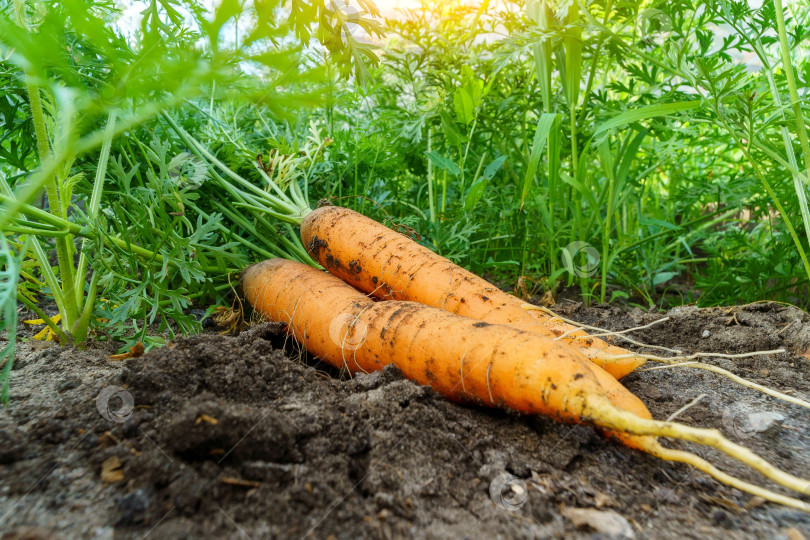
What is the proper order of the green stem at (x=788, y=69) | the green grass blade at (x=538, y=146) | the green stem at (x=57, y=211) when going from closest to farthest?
the green stem at (x=57, y=211) → the green stem at (x=788, y=69) → the green grass blade at (x=538, y=146)

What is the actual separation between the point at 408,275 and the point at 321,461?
954 mm

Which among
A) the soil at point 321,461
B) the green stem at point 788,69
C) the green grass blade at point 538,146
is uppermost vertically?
Result: the green stem at point 788,69

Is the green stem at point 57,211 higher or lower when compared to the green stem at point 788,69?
lower

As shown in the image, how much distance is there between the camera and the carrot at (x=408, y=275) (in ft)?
5.12

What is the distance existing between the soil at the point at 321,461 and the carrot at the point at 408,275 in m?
0.38

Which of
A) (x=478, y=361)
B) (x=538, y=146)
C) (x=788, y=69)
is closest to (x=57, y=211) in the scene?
(x=478, y=361)

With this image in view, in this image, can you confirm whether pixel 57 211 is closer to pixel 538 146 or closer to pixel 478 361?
pixel 478 361

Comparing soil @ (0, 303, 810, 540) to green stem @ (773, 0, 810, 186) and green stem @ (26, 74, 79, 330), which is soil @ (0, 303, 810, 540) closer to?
green stem @ (26, 74, 79, 330)

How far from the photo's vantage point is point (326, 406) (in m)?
1.09

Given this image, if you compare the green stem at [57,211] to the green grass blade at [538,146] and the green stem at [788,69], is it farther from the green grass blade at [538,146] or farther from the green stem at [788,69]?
the green stem at [788,69]

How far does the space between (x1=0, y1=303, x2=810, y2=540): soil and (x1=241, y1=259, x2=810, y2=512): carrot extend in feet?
0.19

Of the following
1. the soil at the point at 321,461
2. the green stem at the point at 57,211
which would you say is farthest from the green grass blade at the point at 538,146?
the green stem at the point at 57,211

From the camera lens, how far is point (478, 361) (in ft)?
4.09

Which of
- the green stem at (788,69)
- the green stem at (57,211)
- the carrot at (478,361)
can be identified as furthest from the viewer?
the green stem at (788,69)
